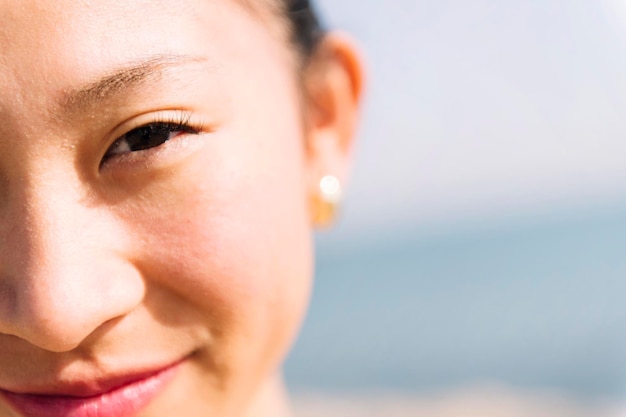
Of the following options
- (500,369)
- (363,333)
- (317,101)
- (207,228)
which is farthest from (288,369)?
(207,228)

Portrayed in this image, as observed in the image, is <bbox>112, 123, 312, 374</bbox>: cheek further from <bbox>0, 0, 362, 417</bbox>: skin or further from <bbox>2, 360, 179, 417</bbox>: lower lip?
<bbox>2, 360, 179, 417</bbox>: lower lip

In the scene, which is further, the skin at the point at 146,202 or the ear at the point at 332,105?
the ear at the point at 332,105

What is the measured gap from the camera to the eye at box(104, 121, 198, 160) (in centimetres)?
136

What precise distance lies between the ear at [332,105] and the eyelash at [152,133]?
57 centimetres

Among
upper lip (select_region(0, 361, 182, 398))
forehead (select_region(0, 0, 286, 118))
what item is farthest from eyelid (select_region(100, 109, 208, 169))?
upper lip (select_region(0, 361, 182, 398))

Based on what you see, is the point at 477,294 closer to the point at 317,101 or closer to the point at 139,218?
the point at 317,101

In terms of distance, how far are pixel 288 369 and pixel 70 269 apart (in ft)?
19.9

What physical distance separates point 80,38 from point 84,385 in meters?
0.62

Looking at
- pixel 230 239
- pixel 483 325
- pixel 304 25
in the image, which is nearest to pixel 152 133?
pixel 230 239

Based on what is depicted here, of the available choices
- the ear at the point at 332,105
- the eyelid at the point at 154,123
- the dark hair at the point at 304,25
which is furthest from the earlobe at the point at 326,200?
the eyelid at the point at 154,123

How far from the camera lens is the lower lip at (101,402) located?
134 centimetres

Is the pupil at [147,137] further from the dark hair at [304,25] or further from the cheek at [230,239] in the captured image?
the dark hair at [304,25]

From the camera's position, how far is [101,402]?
138 cm

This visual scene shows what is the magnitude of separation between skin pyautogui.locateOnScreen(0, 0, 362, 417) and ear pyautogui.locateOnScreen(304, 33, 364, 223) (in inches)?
12.6
